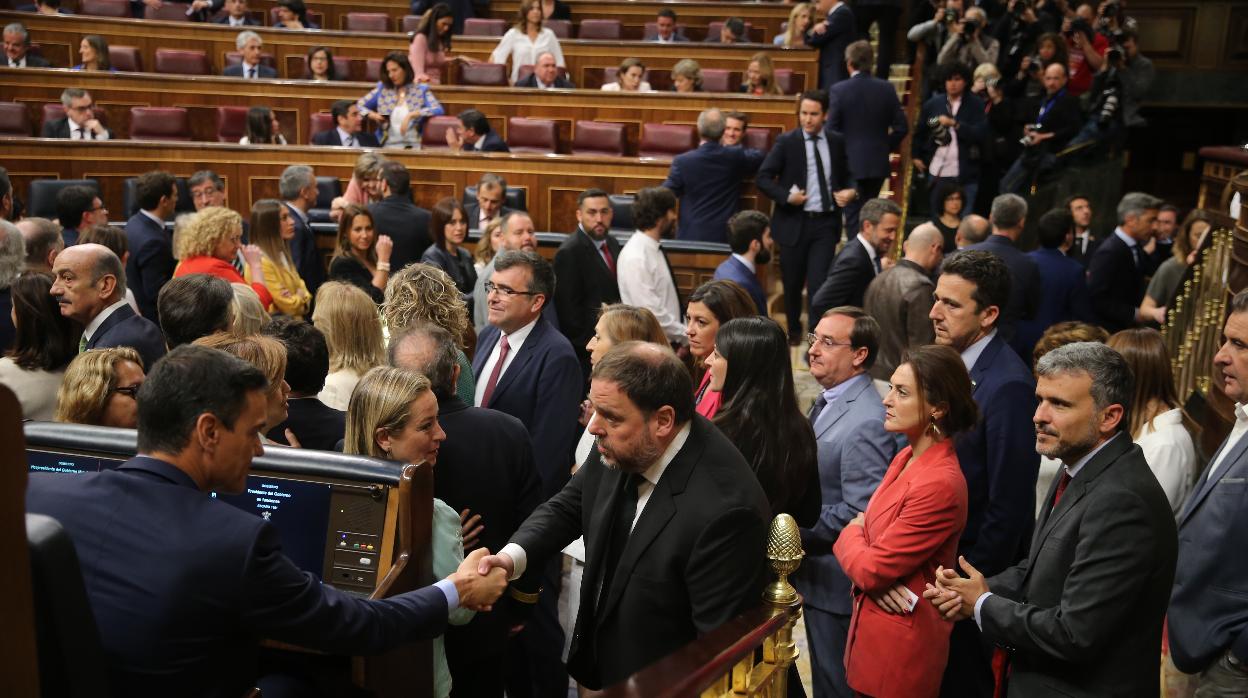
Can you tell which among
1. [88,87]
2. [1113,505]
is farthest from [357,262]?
[88,87]

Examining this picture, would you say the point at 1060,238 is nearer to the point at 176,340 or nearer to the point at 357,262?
the point at 357,262

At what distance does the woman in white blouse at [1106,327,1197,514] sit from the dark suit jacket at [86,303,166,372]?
320 cm

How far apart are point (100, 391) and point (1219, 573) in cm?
286

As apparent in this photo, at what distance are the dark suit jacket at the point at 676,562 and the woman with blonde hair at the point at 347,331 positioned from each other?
1433 mm

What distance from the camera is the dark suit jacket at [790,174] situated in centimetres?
707

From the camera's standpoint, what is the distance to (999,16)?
34.2ft

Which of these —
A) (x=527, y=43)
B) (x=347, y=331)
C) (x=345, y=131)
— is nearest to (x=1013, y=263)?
(x=347, y=331)

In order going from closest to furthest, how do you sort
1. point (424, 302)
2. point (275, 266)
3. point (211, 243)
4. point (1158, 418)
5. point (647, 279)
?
point (1158, 418)
point (424, 302)
point (211, 243)
point (275, 266)
point (647, 279)

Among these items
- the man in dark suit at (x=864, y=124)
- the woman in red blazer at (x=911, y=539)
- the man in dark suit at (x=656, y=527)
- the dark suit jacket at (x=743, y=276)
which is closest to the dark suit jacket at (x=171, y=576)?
the man in dark suit at (x=656, y=527)

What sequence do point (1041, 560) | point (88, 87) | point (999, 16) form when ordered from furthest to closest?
point (999, 16) < point (88, 87) < point (1041, 560)

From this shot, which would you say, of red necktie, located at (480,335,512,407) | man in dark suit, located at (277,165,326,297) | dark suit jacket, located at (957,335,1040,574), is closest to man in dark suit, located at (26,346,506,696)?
red necktie, located at (480,335,512,407)

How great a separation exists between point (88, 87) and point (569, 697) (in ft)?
26.0

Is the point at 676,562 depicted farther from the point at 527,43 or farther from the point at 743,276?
the point at 527,43

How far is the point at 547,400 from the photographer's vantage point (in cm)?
374
